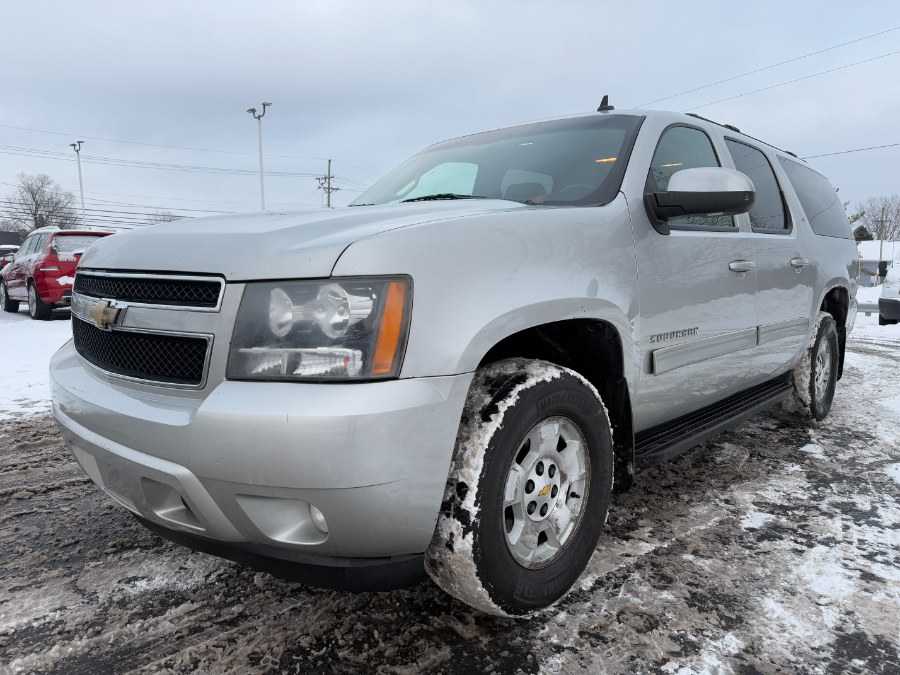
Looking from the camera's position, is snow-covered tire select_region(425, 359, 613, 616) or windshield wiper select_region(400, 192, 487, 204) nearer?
snow-covered tire select_region(425, 359, 613, 616)

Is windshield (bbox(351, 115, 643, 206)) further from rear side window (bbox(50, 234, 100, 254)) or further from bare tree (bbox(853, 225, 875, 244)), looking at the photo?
bare tree (bbox(853, 225, 875, 244))

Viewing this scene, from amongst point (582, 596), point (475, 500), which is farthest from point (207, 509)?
point (582, 596)

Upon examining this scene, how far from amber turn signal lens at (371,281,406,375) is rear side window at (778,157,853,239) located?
3536 mm

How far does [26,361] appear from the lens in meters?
6.60

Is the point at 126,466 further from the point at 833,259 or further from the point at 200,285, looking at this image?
the point at 833,259

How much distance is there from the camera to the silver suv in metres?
1.53

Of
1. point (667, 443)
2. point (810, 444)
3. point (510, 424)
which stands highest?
point (510, 424)

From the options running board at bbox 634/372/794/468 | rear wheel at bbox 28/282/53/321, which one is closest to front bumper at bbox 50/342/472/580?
running board at bbox 634/372/794/468

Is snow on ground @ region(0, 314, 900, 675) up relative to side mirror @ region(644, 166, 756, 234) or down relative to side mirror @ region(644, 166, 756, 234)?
down

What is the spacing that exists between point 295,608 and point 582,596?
0.95 m

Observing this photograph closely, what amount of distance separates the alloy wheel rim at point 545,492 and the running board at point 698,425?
526mm

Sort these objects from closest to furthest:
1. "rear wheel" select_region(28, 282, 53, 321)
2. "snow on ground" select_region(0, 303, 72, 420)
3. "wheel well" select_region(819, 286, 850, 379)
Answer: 1. "wheel well" select_region(819, 286, 850, 379)
2. "snow on ground" select_region(0, 303, 72, 420)
3. "rear wheel" select_region(28, 282, 53, 321)

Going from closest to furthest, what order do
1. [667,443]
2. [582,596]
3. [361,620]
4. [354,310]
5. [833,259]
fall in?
[354,310]
[361,620]
[582,596]
[667,443]
[833,259]

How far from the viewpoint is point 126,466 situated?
68.7 inches
